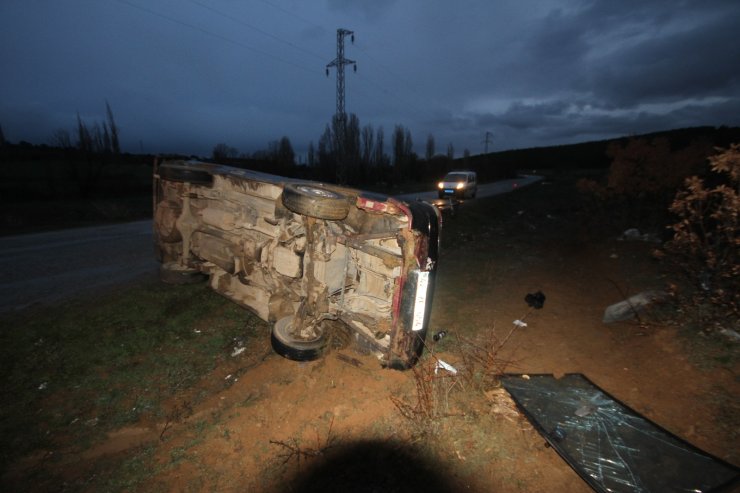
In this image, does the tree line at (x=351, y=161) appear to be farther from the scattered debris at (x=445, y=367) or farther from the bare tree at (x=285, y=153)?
the scattered debris at (x=445, y=367)

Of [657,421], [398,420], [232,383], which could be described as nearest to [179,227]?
[232,383]

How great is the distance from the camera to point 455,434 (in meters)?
3.12

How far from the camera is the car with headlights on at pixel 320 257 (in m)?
3.52

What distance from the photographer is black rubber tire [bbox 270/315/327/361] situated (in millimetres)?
3893

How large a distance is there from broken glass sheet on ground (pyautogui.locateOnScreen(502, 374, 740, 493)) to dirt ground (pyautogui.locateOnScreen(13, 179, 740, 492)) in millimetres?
172

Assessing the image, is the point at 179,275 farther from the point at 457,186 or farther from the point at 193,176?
the point at 457,186

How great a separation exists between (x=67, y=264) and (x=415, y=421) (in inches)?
320

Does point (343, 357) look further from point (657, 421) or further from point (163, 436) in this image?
point (657, 421)

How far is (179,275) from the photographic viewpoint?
5820 mm

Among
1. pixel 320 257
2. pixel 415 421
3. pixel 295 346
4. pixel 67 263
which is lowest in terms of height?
pixel 67 263

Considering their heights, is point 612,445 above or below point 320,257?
below

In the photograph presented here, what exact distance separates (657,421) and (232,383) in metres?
4.55

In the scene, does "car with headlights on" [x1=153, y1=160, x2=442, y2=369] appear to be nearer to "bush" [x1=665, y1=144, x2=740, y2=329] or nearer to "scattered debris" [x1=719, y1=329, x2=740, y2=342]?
"scattered debris" [x1=719, y1=329, x2=740, y2=342]

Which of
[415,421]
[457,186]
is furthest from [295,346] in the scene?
[457,186]
